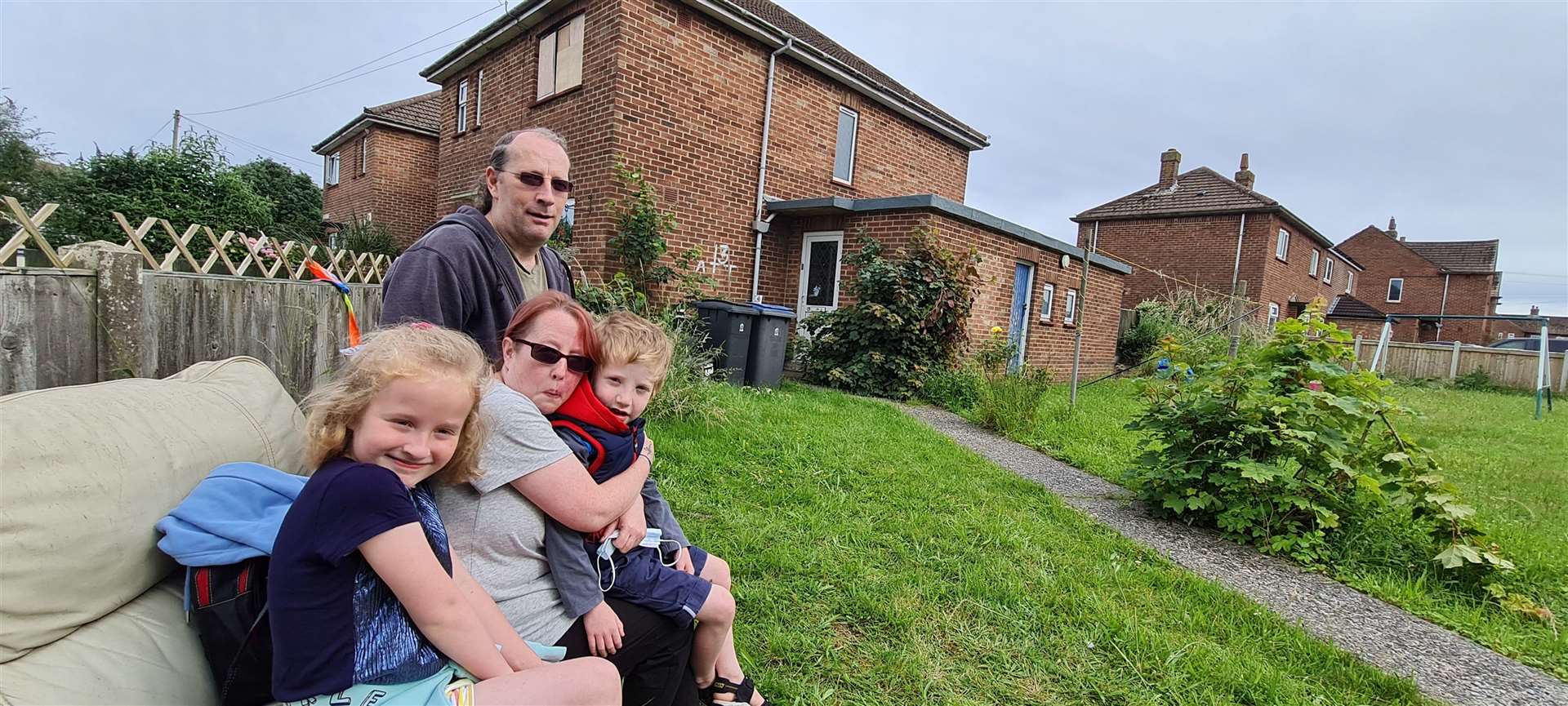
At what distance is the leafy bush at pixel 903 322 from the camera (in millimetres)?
8547

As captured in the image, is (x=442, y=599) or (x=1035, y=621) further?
(x=1035, y=621)

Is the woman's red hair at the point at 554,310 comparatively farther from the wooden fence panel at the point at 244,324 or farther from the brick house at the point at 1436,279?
the brick house at the point at 1436,279

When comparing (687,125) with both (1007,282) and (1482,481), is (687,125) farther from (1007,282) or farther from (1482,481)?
(1482,481)

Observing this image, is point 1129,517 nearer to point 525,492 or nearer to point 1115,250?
point 525,492

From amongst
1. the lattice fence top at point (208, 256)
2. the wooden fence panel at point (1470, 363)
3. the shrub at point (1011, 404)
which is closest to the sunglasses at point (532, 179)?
the lattice fence top at point (208, 256)

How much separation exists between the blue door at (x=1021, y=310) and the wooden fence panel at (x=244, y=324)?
30.6 ft

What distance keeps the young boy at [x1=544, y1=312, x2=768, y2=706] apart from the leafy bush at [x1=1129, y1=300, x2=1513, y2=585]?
131 inches

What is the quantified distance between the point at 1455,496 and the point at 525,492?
4717 millimetres

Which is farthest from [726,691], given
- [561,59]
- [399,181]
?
[399,181]

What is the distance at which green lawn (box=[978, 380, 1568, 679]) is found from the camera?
3127 millimetres

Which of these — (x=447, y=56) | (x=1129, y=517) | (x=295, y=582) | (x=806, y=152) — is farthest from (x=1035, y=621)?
(x=447, y=56)

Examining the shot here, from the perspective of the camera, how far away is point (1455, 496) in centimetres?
358

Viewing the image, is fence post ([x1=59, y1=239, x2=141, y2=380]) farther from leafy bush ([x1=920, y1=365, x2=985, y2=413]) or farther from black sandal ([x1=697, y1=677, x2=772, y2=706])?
leafy bush ([x1=920, y1=365, x2=985, y2=413])

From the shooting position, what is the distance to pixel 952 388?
8.41 meters
